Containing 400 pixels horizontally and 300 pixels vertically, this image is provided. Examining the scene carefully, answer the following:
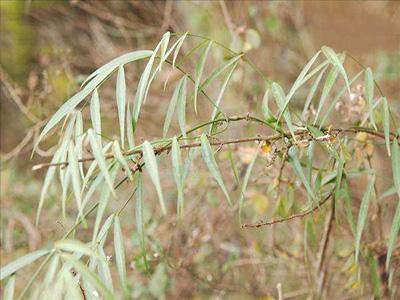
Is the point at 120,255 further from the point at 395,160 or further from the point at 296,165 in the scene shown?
the point at 395,160

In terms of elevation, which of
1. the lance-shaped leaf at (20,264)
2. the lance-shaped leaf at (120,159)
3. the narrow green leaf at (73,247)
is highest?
the lance-shaped leaf at (120,159)


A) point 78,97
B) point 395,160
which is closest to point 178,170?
point 78,97

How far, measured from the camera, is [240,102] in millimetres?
2887

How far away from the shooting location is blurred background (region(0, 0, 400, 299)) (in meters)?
2.38

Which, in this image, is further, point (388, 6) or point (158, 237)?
point (388, 6)

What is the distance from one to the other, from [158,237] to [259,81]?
93 cm

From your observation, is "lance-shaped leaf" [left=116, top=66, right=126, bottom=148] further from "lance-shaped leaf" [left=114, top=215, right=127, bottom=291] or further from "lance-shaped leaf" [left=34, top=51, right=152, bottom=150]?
"lance-shaped leaf" [left=114, top=215, right=127, bottom=291]

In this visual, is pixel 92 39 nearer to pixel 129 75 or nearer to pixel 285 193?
pixel 129 75

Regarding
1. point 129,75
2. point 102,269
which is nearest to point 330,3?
point 129,75

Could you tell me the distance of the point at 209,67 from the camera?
10.8 feet

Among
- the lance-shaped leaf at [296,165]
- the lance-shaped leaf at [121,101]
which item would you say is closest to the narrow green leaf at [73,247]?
the lance-shaped leaf at [121,101]

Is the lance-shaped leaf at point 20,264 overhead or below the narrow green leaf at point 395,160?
below

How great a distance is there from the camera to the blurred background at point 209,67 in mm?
2385

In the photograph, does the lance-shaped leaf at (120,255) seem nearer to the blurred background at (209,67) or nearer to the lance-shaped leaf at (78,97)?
the lance-shaped leaf at (78,97)
